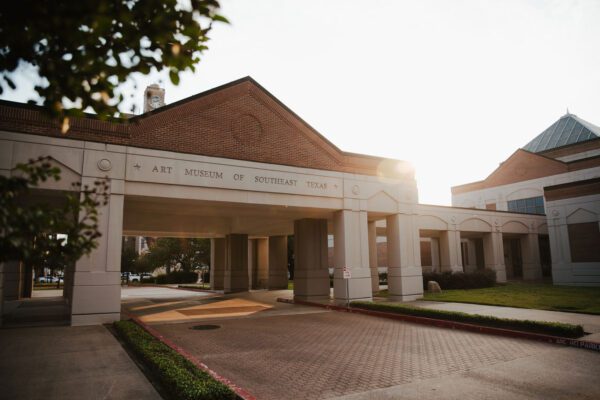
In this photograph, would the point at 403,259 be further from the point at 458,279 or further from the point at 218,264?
the point at 218,264

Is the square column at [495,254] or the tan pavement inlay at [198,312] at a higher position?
the square column at [495,254]

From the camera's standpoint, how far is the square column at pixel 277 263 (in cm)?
3384

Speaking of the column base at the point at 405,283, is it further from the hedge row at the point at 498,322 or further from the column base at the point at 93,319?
the column base at the point at 93,319

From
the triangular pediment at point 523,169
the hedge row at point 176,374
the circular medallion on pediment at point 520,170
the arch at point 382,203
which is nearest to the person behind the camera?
the hedge row at point 176,374

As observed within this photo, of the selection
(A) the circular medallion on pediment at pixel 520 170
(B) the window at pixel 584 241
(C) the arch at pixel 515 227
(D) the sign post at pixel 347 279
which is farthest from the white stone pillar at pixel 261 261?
(A) the circular medallion on pediment at pixel 520 170

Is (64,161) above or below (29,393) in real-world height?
above

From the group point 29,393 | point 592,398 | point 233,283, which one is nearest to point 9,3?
point 29,393

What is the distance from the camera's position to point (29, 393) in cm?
664

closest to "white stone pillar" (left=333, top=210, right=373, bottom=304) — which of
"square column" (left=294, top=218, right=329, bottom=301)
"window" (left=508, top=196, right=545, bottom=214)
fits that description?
"square column" (left=294, top=218, right=329, bottom=301)

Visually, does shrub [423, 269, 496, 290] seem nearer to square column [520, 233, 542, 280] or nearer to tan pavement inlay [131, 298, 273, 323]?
square column [520, 233, 542, 280]

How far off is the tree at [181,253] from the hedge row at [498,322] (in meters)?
36.3

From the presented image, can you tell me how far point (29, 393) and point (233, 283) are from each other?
2390 centimetres

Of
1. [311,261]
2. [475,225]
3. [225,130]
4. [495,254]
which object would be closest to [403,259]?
[311,261]

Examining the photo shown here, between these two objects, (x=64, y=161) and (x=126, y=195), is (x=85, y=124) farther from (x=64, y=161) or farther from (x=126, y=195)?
(x=126, y=195)
